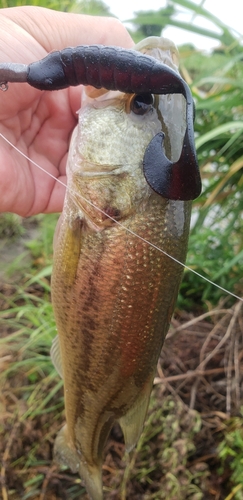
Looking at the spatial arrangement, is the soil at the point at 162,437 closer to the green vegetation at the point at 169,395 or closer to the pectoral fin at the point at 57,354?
the green vegetation at the point at 169,395

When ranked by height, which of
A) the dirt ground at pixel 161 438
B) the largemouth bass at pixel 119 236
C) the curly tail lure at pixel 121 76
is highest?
the curly tail lure at pixel 121 76

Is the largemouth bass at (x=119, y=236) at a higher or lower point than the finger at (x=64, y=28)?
lower

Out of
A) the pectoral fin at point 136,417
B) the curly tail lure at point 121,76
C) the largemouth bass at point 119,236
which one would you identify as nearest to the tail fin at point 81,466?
the pectoral fin at point 136,417

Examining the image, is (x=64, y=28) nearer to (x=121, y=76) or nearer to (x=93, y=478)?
(x=121, y=76)

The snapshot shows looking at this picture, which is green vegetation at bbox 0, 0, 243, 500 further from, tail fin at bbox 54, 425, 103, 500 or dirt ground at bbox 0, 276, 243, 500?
tail fin at bbox 54, 425, 103, 500

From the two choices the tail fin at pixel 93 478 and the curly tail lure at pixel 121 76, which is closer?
the curly tail lure at pixel 121 76

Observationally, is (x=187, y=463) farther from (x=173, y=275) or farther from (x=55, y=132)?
(x=55, y=132)

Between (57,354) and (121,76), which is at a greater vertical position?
(121,76)

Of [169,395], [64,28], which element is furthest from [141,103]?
[169,395]
